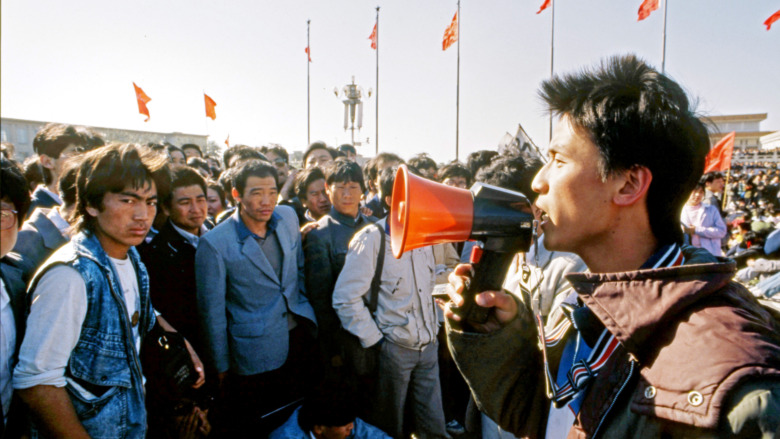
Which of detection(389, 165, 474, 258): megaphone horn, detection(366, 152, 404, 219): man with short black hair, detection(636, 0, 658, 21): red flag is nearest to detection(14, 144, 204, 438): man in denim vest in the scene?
detection(389, 165, 474, 258): megaphone horn

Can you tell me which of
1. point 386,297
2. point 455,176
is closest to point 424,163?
point 455,176

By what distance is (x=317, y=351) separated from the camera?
11.3ft

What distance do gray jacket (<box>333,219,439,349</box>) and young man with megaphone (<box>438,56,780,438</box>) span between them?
153 centimetres

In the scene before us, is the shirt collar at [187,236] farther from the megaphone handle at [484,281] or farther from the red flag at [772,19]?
the red flag at [772,19]

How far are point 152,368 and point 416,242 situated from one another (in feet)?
6.00

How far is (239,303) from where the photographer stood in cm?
295

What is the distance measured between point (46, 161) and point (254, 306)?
2.27 metres

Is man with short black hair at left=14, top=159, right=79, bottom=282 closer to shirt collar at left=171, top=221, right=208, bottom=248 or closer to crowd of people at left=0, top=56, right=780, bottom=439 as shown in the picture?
crowd of people at left=0, top=56, right=780, bottom=439

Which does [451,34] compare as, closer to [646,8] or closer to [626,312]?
[646,8]

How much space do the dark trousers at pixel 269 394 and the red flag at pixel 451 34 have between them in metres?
19.5

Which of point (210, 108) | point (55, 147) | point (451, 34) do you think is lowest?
point (55, 147)

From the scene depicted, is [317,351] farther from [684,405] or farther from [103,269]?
[684,405]

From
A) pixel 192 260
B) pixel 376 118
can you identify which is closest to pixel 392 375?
pixel 192 260

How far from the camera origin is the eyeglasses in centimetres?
178
